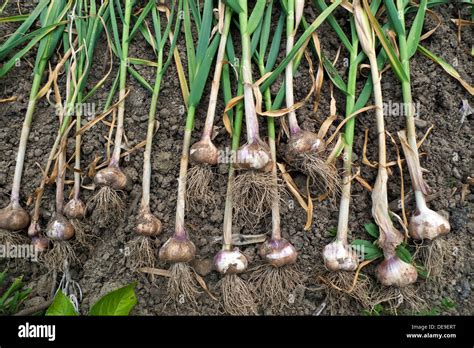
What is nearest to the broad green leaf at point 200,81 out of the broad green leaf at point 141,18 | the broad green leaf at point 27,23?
the broad green leaf at point 141,18

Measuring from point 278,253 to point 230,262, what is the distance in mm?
167

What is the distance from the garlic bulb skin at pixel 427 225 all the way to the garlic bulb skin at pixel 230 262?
0.60m

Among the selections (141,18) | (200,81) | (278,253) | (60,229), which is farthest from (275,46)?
(60,229)

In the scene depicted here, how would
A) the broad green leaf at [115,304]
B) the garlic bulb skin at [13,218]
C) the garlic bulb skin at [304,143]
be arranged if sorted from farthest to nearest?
the garlic bulb skin at [13,218] < the garlic bulb skin at [304,143] < the broad green leaf at [115,304]

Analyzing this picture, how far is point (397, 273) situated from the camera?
4.01 feet

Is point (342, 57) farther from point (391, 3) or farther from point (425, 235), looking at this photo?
point (425, 235)

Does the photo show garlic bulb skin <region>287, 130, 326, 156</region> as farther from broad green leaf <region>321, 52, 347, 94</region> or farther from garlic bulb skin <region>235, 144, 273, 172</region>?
broad green leaf <region>321, 52, 347, 94</region>

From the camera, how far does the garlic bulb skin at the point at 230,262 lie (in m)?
1.25

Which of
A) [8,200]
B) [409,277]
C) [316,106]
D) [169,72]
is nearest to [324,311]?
[409,277]

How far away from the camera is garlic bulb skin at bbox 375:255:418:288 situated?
4.00 ft

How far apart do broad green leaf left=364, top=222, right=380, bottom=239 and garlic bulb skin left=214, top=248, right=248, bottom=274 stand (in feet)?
1.49

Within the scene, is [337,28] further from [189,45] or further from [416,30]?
[189,45]

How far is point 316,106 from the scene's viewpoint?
1423 millimetres

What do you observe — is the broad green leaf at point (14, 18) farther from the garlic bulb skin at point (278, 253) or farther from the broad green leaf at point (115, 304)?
the garlic bulb skin at point (278, 253)
